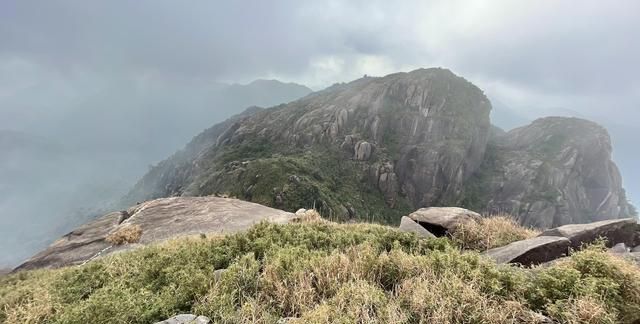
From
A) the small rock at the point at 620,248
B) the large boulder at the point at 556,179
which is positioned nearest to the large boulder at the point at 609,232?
the small rock at the point at 620,248

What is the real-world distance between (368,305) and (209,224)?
38.4ft

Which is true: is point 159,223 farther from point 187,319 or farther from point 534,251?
point 534,251

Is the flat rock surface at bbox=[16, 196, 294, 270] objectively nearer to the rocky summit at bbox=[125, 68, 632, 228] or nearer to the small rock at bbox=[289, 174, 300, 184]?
the small rock at bbox=[289, 174, 300, 184]

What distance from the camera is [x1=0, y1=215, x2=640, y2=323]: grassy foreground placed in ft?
18.8

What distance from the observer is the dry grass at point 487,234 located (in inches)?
491

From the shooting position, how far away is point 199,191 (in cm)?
12700

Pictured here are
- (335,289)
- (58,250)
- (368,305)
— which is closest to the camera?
(368,305)

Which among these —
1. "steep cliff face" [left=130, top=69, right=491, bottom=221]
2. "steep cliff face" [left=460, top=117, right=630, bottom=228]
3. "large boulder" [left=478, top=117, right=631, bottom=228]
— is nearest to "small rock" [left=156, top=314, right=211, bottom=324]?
"steep cliff face" [left=130, top=69, right=491, bottom=221]

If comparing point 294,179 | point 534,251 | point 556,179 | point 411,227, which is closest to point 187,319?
A: point 534,251

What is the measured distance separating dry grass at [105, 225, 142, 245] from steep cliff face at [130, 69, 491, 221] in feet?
321

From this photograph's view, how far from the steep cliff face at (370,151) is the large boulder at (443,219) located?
9840 cm

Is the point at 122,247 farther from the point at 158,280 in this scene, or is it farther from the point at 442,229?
the point at 442,229

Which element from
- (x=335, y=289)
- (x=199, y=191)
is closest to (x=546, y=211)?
(x=199, y=191)

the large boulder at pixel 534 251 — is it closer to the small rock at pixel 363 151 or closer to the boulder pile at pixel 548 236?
the boulder pile at pixel 548 236
